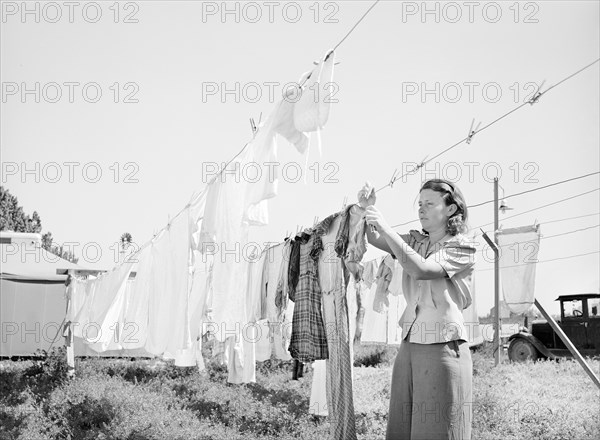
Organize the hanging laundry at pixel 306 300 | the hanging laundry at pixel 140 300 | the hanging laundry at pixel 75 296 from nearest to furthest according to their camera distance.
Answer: the hanging laundry at pixel 306 300
the hanging laundry at pixel 140 300
the hanging laundry at pixel 75 296

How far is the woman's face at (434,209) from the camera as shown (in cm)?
297

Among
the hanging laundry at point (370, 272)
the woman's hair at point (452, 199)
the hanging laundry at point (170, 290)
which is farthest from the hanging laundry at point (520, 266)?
the woman's hair at point (452, 199)

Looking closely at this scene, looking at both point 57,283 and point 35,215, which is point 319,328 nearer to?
point 57,283

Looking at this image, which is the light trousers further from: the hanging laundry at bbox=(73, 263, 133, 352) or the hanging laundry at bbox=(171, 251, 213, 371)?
the hanging laundry at bbox=(73, 263, 133, 352)

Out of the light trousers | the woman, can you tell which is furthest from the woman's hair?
the light trousers

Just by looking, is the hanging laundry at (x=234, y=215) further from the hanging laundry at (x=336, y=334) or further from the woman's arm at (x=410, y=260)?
the woman's arm at (x=410, y=260)

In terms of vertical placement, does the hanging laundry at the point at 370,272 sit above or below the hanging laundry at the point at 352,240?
below

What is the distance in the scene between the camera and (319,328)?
4426 millimetres

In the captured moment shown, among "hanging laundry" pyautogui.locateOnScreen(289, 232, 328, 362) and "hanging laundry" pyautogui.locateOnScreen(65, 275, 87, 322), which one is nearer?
"hanging laundry" pyautogui.locateOnScreen(289, 232, 328, 362)

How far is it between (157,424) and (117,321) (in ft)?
6.96

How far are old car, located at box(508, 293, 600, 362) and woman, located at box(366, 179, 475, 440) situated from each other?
1236 cm

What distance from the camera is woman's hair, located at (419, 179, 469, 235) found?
2969mm

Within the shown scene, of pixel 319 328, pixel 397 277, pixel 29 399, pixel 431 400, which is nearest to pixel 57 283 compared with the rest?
pixel 29 399

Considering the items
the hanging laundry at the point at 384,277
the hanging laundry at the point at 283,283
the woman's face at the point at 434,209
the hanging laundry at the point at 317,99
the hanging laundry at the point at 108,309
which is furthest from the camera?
the hanging laundry at the point at 108,309
